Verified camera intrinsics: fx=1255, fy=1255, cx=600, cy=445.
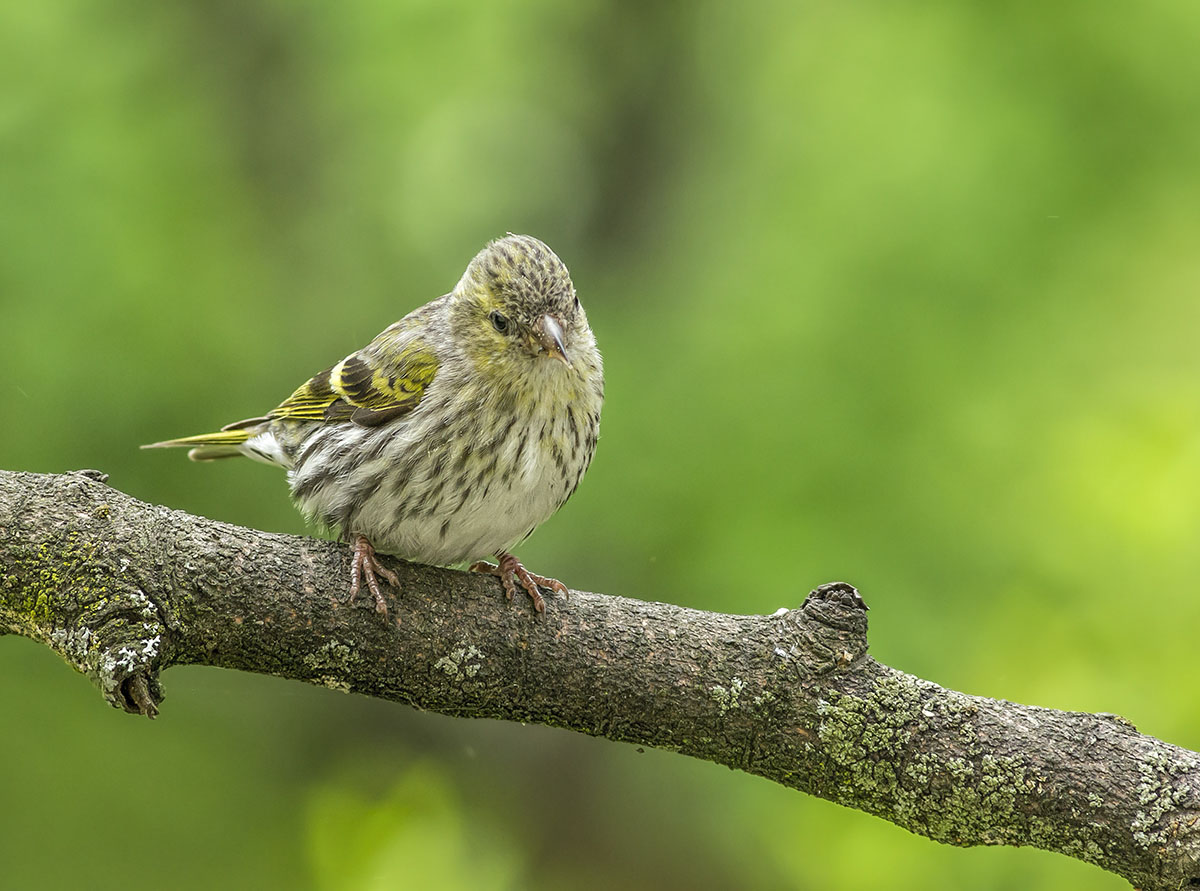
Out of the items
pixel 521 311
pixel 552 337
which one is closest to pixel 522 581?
pixel 552 337

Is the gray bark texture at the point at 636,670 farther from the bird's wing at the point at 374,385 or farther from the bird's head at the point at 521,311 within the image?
the bird's head at the point at 521,311

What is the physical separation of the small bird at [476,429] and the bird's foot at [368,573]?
0.13 metres

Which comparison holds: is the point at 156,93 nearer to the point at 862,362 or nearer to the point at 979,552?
the point at 862,362

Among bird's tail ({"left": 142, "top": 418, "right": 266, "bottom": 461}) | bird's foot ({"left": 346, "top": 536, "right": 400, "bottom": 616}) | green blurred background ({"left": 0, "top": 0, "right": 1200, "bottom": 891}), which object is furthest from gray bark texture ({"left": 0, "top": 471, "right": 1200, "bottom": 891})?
green blurred background ({"left": 0, "top": 0, "right": 1200, "bottom": 891})

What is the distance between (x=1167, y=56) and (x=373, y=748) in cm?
584

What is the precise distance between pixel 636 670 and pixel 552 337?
1.22 metres

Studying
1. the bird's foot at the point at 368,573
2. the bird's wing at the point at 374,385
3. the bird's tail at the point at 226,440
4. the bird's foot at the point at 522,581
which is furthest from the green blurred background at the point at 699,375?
the bird's foot at the point at 368,573

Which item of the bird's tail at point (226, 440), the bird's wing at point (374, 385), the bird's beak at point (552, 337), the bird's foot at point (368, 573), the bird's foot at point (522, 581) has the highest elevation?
the bird's beak at point (552, 337)

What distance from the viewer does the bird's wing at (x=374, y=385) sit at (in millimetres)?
4559

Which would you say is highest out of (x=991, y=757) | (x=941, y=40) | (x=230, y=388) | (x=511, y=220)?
(x=941, y=40)

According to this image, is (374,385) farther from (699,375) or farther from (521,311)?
(699,375)

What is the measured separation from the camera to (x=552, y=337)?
14.3 ft

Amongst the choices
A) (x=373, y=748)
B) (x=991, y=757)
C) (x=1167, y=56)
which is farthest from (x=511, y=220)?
(x=991, y=757)

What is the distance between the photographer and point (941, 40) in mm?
6852
